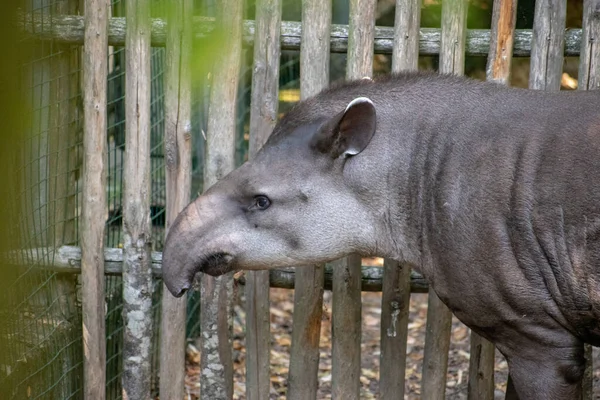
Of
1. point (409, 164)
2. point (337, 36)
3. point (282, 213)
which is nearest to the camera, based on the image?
point (409, 164)

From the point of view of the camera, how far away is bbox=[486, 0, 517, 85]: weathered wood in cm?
437

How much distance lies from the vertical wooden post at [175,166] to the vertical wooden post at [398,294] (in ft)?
3.65

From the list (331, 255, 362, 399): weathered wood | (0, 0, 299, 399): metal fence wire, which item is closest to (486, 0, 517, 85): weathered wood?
(331, 255, 362, 399): weathered wood

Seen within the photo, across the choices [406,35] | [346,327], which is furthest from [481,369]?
[406,35]

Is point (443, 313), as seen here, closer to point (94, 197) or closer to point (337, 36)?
point (337, 36)

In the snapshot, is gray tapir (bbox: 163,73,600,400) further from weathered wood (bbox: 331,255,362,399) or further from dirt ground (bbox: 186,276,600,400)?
dirt ground (bbox: 186,276,600,400)

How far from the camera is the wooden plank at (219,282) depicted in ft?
14.9

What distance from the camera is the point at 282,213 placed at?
151 inches

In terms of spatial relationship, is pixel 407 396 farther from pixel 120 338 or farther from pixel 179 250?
pixel 179 250

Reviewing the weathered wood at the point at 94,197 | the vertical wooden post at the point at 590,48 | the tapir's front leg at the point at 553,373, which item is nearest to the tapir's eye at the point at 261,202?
the weathered wood at the point at 94,197

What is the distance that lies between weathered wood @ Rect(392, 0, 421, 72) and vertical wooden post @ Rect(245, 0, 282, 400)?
618 mm

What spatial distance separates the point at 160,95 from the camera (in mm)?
6258

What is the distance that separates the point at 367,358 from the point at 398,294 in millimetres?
2403

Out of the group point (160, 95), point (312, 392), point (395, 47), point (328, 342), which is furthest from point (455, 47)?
point (328, 342)
